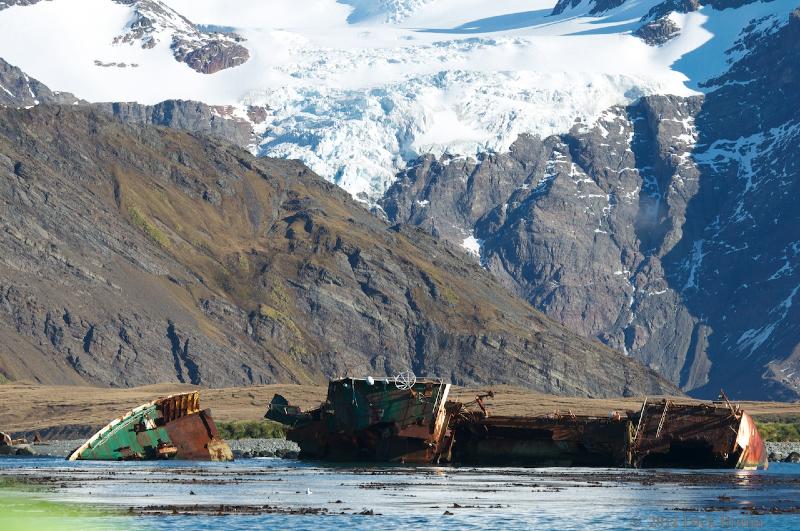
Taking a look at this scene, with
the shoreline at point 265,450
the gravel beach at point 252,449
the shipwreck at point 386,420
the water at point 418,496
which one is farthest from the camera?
the gravel beach at point 252,449

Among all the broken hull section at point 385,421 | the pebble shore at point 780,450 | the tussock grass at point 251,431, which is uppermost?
the broken hull section at point 385,421

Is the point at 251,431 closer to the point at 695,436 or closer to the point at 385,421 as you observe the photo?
the point at 385,421

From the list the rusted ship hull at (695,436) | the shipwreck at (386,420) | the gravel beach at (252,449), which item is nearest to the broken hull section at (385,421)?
the shipwreck at (386,420)

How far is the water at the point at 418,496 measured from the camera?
72938 millimetres

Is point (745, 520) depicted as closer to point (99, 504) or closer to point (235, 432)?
point (99, 504)

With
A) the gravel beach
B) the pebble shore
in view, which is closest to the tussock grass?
the gravel beach

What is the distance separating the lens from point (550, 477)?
107688mm

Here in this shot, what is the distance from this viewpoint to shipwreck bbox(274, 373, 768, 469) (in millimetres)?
117500

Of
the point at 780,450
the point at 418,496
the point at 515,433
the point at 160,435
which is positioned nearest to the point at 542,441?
the point at 515,433

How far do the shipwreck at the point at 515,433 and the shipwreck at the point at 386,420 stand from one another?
72 mm

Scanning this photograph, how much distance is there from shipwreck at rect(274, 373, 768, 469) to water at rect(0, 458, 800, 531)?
9.50ft

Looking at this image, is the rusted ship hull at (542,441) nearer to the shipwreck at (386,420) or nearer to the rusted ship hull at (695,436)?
the rusted ship hull at (695,436)

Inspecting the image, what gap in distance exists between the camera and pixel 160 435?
128 metres

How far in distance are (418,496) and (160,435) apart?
148 ft
